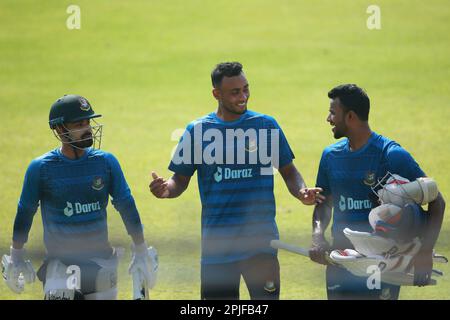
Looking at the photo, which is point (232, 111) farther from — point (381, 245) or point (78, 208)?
point (381, 245)

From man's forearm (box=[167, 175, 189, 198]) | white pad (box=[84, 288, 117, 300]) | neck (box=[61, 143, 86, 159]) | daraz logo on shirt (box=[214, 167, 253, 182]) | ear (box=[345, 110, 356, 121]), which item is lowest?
white pad (box=[84, 288, 117, 300])

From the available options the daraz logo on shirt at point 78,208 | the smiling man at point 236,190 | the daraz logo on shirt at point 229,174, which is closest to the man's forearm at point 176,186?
the smiling man at point 236,190

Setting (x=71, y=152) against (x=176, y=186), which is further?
(x=176, y=186)

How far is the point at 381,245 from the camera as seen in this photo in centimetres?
555

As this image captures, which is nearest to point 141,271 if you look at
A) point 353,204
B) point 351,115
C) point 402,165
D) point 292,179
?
point 292,179

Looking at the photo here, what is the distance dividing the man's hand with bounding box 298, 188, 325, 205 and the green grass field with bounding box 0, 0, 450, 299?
9.95ft

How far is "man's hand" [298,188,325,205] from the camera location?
581 centimetres

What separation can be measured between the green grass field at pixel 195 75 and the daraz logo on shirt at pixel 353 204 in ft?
9.89

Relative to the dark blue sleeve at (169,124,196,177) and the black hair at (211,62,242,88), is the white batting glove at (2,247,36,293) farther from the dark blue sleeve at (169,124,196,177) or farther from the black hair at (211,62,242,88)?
the black hair at (211,62,242,88)

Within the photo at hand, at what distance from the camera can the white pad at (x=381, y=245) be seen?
5.54 m

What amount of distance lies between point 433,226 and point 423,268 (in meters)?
0.25

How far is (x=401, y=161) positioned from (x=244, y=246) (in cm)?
114

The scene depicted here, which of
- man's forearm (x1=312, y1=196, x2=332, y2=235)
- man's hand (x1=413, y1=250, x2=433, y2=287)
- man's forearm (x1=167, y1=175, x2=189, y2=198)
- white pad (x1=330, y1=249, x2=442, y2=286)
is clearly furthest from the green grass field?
man's hand (x1=413, y1=250, x2=433, y2=287)

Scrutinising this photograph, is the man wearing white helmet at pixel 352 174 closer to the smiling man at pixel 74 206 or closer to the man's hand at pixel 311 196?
the man's hand at pixel 311 196
